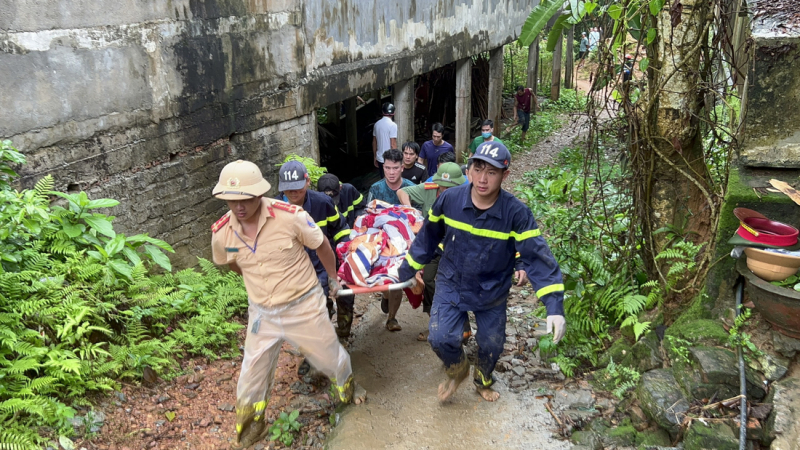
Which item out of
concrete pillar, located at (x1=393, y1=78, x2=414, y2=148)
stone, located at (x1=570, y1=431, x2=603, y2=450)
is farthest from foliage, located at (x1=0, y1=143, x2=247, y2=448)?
concrete pillar, located at (x1=393, y1=78, x2=414, y2=148)

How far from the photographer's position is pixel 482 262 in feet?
13.5

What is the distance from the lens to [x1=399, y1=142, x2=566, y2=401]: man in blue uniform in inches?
154

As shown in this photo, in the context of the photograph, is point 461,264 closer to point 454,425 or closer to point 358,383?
point 454,425

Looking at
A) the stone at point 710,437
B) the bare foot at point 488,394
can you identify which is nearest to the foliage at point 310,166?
the bare foot at point 488,394

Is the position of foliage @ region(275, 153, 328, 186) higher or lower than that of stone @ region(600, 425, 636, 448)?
higher

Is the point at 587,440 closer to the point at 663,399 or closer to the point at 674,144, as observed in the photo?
the point at 663,399

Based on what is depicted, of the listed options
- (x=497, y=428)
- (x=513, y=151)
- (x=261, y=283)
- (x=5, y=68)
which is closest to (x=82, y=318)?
(x=261, y=283)

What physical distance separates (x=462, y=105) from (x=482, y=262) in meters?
10.9

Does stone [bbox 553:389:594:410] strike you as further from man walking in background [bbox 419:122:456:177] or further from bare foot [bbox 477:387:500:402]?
man walking in background [bbox 419:122:456:177]

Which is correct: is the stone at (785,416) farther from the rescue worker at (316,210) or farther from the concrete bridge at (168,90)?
the concrete bridge at (168,90)

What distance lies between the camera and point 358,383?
4934mm

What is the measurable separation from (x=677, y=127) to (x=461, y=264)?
206cm

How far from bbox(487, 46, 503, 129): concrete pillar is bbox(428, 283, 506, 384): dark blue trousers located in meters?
13.4

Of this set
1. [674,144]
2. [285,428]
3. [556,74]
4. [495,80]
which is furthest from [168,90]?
[556,74]
